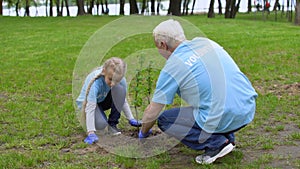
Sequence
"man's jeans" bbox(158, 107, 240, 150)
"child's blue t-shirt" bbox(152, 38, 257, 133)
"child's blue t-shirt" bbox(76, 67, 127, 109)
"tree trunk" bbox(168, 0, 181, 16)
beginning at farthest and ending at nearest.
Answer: "tree trunk" bbox(168, 0, 181, 16)
"child's blue t-shirt" bbox(76, 67, 127, 109)
"man's jeans" bbox(158, 107, 240, 150)
"child's blue t-shirt" bbox(152, 38, 257, 133)

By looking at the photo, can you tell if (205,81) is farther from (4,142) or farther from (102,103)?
(4,142)

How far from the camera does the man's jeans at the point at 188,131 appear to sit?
13.1 ft

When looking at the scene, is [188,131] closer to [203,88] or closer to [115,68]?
[203,88]

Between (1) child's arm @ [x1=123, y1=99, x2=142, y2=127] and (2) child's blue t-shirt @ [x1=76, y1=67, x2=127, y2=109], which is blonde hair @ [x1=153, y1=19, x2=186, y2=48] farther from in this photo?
(1) child's arm @ [x1=123, y1=99, x2=142, y2=127]

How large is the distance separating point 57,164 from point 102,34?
207cm

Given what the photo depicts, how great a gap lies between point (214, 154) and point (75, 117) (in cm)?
218

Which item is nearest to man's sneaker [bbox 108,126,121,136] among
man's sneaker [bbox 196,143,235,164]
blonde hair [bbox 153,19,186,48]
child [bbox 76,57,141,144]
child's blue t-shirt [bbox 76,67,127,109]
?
child [bbox 76,57,141,144]

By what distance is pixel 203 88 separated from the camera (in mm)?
3723

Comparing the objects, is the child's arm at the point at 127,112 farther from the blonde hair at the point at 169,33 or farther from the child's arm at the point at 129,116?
the blonde hair at the point at 169,33

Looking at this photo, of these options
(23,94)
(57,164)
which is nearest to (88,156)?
(57,164)

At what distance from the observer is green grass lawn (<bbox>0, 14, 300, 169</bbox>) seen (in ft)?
13.6

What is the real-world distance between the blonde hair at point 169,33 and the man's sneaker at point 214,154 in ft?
3.25

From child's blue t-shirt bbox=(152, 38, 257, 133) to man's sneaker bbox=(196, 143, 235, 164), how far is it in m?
0.23

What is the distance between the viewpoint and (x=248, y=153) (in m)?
4.32
